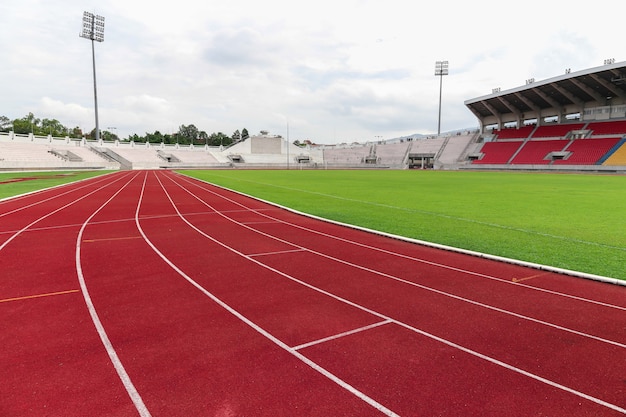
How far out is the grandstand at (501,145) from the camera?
4891 centimetres

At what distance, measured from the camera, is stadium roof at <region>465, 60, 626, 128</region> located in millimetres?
46094

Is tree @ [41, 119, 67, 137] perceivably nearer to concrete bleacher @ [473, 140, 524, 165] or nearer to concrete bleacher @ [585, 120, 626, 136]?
concrete bleacher @ [473, 140, 524, 165]

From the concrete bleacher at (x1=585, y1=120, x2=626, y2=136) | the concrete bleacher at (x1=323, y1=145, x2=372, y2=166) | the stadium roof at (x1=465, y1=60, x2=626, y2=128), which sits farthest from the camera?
the concrete bleacher at (x1=323, y1=145, x2=372, y2=166)

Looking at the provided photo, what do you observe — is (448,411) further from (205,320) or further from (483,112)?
(483,112)

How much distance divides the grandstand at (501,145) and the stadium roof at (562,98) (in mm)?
122

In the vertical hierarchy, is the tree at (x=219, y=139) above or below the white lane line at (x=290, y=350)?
above

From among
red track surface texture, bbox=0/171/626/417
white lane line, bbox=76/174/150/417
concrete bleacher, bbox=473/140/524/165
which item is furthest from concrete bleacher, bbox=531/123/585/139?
white lane line, bbox=76/174/150/417

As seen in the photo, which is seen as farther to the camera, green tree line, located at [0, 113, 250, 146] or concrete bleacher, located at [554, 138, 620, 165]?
green tree line, located at [0, 113, 250, 146]

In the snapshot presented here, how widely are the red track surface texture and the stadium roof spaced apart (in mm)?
53359

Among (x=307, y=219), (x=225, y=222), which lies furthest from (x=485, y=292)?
(x=225, y=222)

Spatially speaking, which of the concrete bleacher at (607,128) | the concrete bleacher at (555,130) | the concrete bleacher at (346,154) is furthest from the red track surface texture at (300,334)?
the concrete bleacher at (346,154)

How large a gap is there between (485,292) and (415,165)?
74.9m

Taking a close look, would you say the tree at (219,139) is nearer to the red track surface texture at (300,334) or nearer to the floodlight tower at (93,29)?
the floodlight tower at (93,29)

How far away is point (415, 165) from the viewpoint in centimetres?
7681
